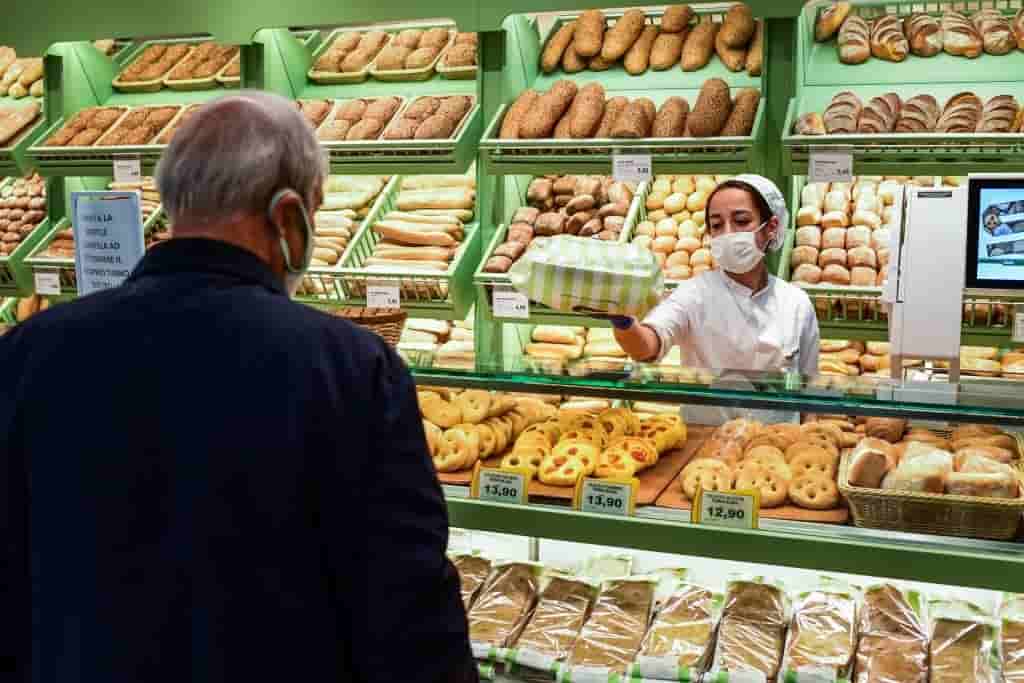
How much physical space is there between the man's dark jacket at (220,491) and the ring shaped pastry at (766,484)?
936 millimetres

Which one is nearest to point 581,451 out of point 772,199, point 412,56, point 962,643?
point 962,643

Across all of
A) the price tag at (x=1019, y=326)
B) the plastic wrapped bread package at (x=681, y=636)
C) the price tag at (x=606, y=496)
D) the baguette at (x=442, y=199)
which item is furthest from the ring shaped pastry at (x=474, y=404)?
the baguette at (x=442, y=199)

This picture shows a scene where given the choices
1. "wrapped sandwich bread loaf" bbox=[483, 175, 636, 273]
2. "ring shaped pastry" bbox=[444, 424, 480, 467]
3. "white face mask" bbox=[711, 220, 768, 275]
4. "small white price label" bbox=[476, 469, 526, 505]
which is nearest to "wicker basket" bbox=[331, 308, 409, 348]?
"ring shaped pastry" bbox=[444, 424, 480, 467]

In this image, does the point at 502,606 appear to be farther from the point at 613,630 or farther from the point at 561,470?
the point at 561,470

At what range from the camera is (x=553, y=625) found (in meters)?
2.29

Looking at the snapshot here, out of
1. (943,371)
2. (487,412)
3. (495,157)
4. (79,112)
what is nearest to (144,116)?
(79,112)

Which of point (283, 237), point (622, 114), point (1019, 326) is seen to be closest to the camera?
point (283, 237)

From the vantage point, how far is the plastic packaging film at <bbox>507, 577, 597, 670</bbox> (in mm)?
2188

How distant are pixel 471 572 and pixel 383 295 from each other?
6.33 ft

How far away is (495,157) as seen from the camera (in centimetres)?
416

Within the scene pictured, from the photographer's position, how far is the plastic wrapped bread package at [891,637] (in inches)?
80.5

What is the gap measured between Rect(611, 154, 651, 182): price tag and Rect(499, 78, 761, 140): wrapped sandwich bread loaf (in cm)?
9

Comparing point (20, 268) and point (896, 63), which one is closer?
point (896, 63)

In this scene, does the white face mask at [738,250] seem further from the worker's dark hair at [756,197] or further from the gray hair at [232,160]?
the gray hair at [232,160]
